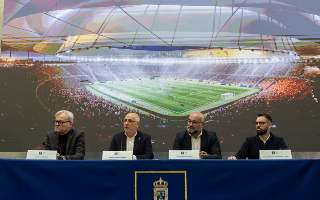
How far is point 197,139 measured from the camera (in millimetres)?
4387

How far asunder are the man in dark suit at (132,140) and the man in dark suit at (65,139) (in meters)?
0.42

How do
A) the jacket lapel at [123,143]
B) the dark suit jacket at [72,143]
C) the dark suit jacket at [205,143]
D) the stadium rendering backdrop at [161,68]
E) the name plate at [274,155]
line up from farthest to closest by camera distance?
the stadium rendering backdrop at [161,68], the jacket lapel at [123,143], the dark suit jacket at [205,143], the dark suit jacket at [72,143], the name plate at [274,155]

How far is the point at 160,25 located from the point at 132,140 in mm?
1808

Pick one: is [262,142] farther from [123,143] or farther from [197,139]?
[123,143]

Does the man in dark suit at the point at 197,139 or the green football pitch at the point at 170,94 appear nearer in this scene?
the man in dark suit at the point at 197,139

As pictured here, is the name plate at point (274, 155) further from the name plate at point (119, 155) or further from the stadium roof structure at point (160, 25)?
the stadium roof structure at point (160, 25)

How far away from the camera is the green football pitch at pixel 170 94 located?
5289 mm

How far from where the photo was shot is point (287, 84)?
5.23 m

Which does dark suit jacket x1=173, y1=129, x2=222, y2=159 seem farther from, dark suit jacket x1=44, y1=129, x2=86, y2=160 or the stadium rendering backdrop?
dark suit jacket x1=44, y1=129, x2=86, y2=160

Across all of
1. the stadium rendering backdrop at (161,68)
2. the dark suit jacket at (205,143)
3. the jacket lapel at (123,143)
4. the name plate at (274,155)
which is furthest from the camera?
the stadium rendering backdrop at (161,68)

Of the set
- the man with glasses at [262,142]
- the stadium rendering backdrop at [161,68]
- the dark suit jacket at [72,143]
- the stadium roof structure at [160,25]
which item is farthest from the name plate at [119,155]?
the stadium roof structure at [160,25]

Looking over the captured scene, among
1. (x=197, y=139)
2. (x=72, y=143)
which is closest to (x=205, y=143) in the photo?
(x=197, y=139)

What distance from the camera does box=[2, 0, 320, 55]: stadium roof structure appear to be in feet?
17.4

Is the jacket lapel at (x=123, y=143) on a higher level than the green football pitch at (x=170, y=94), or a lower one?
lower
